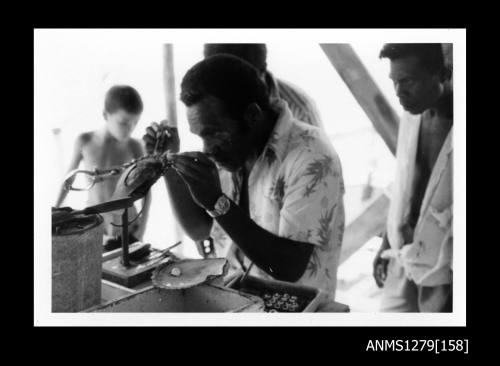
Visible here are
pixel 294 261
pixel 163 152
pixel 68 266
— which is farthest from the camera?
pixel 163 152

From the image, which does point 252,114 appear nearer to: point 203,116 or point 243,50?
point 203,116

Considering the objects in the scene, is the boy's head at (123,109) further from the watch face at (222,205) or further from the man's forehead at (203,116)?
the watch face at (222,205)

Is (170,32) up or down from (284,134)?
up

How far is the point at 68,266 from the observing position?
1.18 metres

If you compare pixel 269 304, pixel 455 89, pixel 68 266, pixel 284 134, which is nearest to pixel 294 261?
pixel 269 304

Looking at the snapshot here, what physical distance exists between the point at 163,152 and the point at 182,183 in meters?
0.15

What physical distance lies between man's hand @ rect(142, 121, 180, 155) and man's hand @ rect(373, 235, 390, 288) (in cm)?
82

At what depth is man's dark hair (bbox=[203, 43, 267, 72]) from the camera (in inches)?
63.4

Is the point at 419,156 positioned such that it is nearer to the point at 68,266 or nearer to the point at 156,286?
the point at 156,286

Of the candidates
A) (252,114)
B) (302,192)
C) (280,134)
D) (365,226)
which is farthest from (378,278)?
(252,114)

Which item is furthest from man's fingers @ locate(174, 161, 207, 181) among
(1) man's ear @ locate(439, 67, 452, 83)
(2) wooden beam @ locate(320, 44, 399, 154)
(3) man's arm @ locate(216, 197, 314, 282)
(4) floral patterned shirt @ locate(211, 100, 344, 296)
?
(1) man's ear @ locate(439, 67, 452, 83)

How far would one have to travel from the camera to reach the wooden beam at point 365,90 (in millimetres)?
1643

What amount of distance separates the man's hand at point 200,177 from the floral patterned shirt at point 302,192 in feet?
0.66

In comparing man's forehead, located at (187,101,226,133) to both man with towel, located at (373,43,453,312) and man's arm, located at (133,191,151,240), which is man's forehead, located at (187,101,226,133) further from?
man with towel, located at (373,43,453,312)
